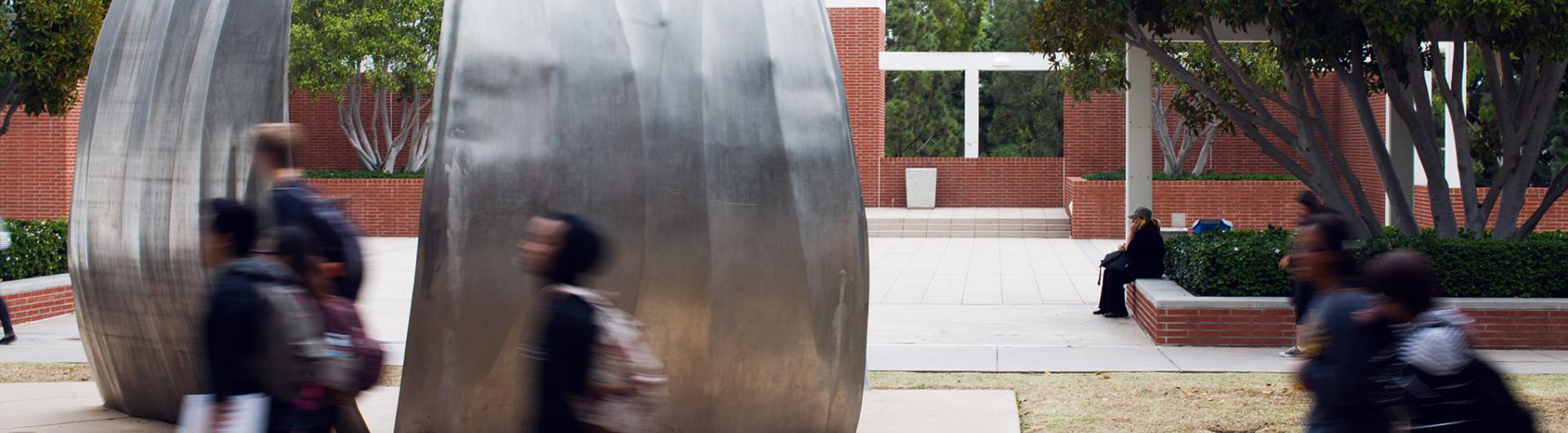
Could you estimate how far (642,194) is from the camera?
6.16 m

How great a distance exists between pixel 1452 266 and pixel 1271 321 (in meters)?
1.58

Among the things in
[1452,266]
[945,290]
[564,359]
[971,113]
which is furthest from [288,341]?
[971,113]

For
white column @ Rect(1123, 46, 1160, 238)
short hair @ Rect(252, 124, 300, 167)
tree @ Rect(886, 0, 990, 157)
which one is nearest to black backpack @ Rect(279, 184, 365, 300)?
short hair @ Rect(252, 124, 300, 167)

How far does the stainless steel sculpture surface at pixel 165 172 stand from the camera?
7.33 m

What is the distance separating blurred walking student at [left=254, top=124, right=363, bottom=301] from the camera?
5.16 m

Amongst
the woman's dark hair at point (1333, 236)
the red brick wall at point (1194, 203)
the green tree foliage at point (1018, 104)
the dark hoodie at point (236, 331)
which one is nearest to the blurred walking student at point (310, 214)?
the dark hoodie at point (236, 331)

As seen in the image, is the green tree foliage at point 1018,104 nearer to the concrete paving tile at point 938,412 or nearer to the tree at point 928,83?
the tree at point 928,83

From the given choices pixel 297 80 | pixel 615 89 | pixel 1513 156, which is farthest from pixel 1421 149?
pixel 297 80

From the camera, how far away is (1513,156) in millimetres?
12344

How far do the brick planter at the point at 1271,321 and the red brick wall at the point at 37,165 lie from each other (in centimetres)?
2240

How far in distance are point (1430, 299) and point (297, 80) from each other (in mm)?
24936

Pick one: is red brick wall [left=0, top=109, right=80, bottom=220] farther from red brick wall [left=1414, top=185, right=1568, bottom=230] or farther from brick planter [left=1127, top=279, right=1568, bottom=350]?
red brick wall [left=1414, top=185, right=1568, bottom=230]

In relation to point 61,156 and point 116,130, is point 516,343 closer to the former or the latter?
point 116,130

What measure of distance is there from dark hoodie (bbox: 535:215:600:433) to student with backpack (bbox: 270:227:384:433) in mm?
793
